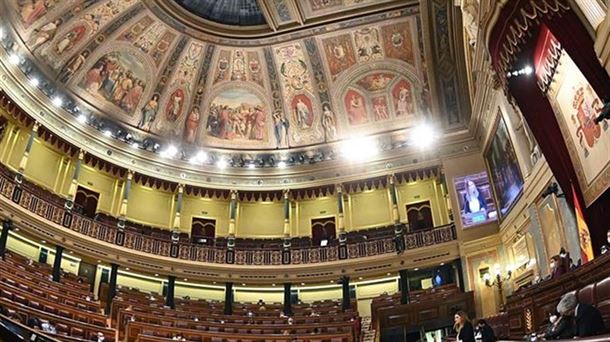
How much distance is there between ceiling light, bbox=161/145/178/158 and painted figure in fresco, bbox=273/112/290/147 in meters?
4.43

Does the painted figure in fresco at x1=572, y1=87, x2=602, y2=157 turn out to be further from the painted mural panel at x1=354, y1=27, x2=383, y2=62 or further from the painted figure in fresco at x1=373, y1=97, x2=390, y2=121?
the painted figure in fresco at x1=373, y1=97, x2=390, y2=121

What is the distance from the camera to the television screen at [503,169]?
1434 cm

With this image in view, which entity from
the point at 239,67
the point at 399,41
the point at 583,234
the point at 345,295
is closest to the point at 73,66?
the point at 239,67

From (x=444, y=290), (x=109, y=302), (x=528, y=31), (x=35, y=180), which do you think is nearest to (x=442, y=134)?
(x=444, y=290)

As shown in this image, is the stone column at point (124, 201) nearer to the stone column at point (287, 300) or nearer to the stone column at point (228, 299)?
the stone column at point (228, 299)

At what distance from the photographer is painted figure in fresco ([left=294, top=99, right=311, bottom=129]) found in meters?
22.0

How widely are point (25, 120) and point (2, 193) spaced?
3093 millimetres

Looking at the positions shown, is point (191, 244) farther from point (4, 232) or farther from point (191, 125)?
point (4, 232)

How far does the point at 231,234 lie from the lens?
67.0 feet

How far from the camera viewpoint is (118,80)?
64.6 feet

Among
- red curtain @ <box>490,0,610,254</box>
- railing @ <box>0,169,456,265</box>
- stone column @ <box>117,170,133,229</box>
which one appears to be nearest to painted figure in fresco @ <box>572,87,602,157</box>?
red curtain @ <box>490,0,610,254</box>

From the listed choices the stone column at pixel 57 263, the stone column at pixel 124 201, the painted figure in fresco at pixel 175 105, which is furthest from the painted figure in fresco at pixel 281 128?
the stone column at pixel 57 263

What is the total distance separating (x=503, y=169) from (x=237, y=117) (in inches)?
457

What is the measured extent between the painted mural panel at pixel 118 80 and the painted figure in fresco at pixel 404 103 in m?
10.6
